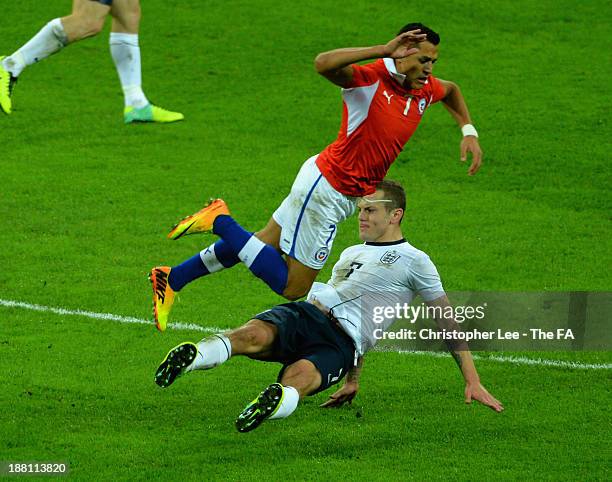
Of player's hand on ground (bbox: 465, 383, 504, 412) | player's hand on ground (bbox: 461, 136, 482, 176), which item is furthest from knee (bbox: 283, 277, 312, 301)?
player's hand on ground (bbox: 465, 383, 504, 412)

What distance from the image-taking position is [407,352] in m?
11.0

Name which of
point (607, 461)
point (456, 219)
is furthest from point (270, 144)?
point (607, 461)

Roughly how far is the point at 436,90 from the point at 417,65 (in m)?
0.66

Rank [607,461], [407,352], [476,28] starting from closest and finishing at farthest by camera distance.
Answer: [607,461] → [407,352] → [476,28]

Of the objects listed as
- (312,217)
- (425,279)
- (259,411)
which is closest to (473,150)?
(312,217)

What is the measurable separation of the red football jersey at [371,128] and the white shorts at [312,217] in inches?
3.2

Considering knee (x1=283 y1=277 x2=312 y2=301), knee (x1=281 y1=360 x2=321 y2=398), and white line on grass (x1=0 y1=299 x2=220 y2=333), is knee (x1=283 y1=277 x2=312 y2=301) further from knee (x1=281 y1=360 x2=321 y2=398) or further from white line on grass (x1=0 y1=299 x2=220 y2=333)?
white line on grass (x1=0 y1=299 x2=220 y2=333)

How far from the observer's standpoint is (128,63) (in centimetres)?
1203

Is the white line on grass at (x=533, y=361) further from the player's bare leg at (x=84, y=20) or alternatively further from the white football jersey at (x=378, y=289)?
the player's bare leg at (x=84, y=20)

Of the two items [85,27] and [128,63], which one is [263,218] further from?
[85,27]

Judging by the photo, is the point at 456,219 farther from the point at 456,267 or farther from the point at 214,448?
the point at 214,448

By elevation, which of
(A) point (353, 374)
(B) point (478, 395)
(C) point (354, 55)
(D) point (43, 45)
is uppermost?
(C) point (354, 55)

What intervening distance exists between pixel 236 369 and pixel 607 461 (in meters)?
3.26

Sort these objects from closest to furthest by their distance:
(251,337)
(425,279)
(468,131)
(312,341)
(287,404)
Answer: (287,404), (251,337), (312,341), (425,279), (468,131)
